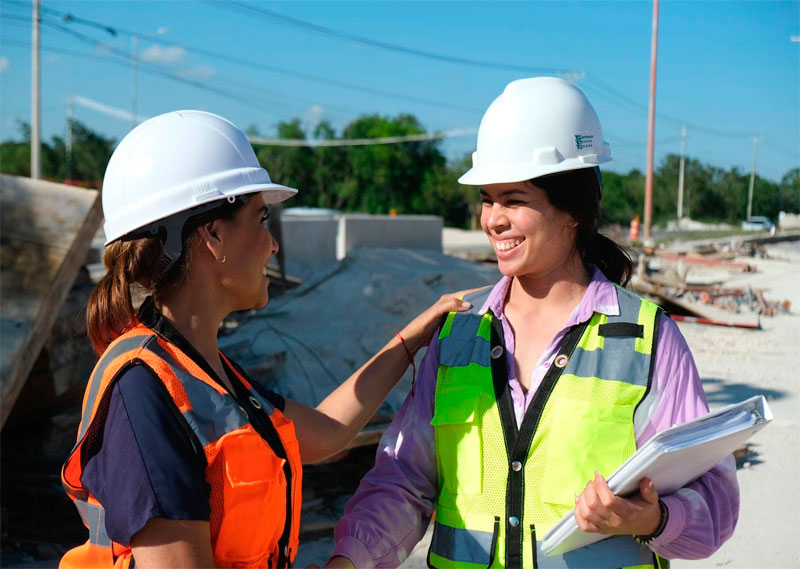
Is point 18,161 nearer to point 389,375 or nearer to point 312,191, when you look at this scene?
point 312,191

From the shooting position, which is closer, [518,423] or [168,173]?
→ [168,173]

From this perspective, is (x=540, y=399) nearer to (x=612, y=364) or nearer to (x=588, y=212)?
(x=612, y=364)

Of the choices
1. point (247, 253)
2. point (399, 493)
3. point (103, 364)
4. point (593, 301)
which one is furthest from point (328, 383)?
point (103, 364)

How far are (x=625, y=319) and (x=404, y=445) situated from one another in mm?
752

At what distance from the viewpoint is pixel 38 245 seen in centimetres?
572

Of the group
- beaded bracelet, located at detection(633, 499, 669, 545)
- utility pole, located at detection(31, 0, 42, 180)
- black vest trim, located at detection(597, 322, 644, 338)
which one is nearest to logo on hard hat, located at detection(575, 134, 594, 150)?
black vest trim, located at detection(597, 322, 644, 338)

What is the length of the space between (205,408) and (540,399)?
0.89 meters

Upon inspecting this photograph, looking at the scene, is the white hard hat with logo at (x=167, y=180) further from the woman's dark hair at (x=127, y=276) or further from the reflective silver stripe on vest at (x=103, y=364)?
the reflective silver stripe on vest at (x=103, y=364)

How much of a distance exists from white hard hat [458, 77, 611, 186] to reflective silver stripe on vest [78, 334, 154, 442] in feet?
3.42

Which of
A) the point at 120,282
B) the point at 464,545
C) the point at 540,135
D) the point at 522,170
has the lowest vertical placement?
the point at 464,545

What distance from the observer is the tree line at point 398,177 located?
50.3 meters

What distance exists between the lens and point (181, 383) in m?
1.67

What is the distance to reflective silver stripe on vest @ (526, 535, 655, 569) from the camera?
199 cm

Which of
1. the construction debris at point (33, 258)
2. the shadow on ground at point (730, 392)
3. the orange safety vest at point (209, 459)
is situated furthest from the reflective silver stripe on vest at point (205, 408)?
the shadow on ground at point (730, 392)
